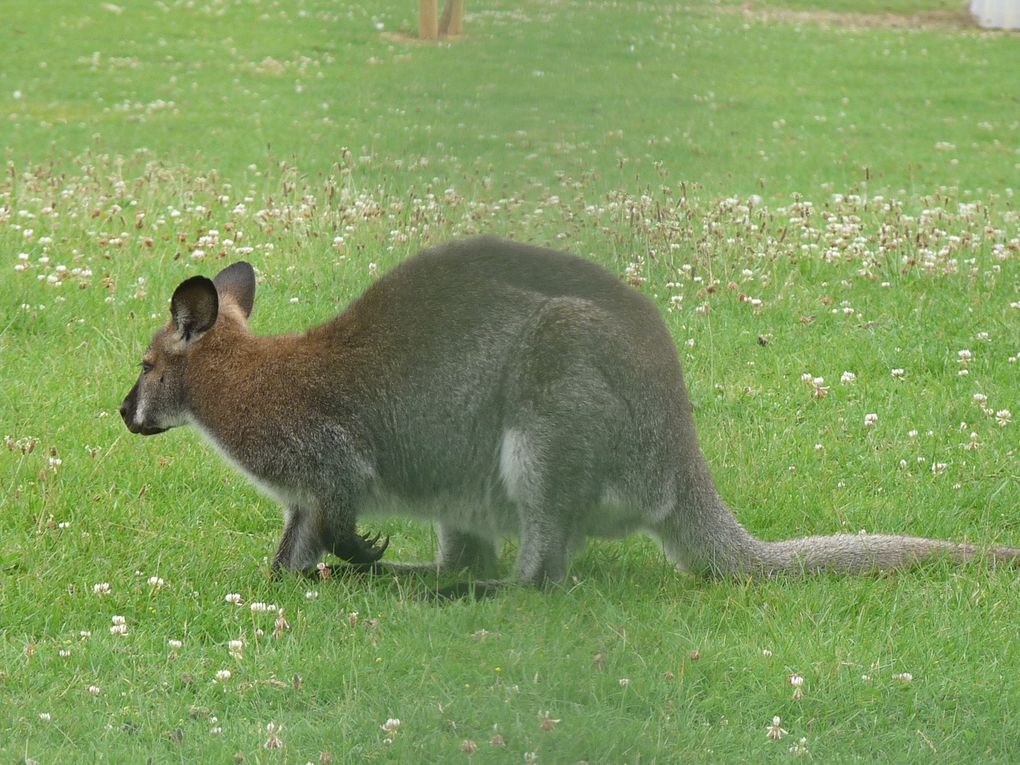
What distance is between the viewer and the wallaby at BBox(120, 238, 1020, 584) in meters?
4.36

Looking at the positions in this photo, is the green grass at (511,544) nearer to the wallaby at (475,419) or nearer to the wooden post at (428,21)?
the wooden post at (428,21)

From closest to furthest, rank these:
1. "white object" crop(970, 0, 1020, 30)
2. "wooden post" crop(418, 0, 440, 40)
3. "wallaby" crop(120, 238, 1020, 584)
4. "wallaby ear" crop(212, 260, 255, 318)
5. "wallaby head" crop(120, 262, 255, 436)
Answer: "wooden post" crop(418, 0, 440, 40) < "wallaby" crop(120, 238, 1020, 584) < "wallaby head" crop(120, 262, 255, 436) < "wallaby ear" crop(212, 260, 255, 318) < "white object" crop(970, 0, 1020, 30)

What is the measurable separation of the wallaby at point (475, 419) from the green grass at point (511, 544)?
17 cm

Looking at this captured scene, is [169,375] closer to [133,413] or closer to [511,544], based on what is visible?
[133,413]

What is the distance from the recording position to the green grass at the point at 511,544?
1512mm

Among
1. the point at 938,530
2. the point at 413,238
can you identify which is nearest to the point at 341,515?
the point at 938,530

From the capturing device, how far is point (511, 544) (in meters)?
5.11

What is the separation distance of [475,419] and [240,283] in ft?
4.41

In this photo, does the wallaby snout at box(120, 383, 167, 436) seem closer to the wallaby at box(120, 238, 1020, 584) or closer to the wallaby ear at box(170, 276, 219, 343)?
the wallaby at box(120, 238, 1020, 584)

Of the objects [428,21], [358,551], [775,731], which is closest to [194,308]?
[358,551]

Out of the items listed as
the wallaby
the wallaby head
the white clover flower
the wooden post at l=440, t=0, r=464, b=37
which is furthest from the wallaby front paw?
the wooden post at l=440, t=0, r=464, b=37

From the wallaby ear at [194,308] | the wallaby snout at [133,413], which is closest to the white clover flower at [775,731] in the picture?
the wallaby ear at [194,308]

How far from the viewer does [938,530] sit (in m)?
5.16

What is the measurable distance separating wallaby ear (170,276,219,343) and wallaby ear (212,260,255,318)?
1.44 feet
